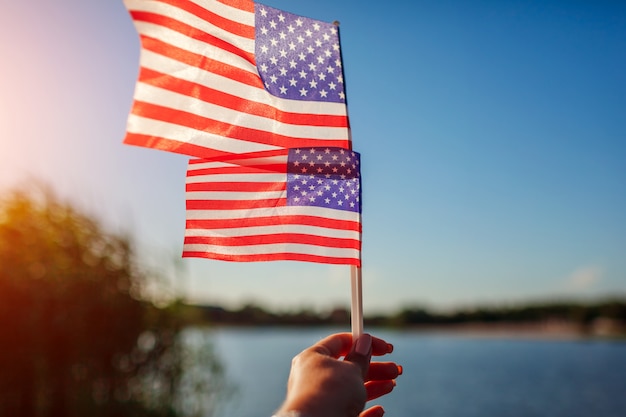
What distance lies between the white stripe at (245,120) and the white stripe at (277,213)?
28 cm

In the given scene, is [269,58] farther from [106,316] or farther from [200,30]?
[106,316]

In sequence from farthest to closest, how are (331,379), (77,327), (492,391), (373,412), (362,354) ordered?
(492,391) → (77,327) → (373,412) → (362,354) → (331,379)

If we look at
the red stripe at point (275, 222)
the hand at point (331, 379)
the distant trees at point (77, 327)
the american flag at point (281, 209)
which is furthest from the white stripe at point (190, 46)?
the distant trees at point (77, 327)

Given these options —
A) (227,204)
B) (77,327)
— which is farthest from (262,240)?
(77,327)

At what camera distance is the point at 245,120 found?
219cm

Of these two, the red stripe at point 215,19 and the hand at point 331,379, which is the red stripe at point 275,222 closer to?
the hand at point 331,379

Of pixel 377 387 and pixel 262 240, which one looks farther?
pixel 262 240

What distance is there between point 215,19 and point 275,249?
2.96 feet

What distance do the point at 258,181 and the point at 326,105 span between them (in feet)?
1.30

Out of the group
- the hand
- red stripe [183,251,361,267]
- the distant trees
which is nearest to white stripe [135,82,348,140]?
red stripe [183,251,361,267]

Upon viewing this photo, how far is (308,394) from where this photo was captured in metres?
1.42

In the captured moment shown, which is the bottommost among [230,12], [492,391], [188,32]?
[492,391]

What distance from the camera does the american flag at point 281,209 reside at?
2146mm

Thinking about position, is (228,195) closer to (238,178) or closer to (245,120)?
(238,178)
